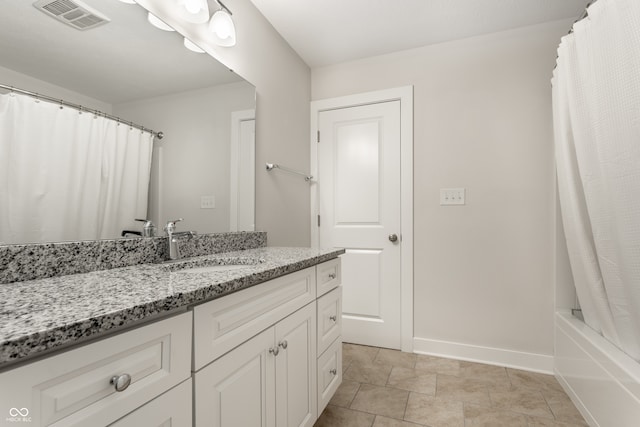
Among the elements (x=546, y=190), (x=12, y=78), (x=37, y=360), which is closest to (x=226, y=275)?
(x=37, y=360)

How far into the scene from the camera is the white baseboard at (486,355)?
203cm

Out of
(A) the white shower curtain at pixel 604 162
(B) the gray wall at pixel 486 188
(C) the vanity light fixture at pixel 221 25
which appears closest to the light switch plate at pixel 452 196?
(B) the gray wall at pixel 486 188

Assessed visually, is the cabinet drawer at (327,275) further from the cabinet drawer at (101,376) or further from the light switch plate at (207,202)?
the cabinet drawer at (101,376)

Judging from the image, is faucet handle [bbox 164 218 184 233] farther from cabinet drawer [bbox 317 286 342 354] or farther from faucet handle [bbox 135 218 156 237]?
cabinet drawer [bbox 317 286 342 354]

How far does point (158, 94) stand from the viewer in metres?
1.28

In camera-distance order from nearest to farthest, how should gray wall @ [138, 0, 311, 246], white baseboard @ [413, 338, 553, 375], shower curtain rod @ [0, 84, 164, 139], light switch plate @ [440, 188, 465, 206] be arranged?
shower curtain rod @ [0, 84, 164, 139] < gray wall @ [138, 0, 311, 246] < white baseboard @ [413, 338, 553, 375] < light switch plate @ [440, 188, 465, 206]

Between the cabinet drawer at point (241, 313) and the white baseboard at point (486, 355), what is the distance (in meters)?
1.45

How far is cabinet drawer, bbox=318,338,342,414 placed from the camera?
54.5 inches

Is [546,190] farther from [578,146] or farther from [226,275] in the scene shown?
[226,275]

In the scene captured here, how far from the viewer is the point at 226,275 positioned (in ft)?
2.89

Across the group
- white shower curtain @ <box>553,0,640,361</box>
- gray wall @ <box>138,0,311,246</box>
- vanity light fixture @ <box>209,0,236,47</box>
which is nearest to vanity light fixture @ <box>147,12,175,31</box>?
gray wall @ <box>138,0,311,246</box>

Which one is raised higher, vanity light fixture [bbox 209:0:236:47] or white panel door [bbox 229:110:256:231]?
vanity light fixture [bbox 209:0:236:47]

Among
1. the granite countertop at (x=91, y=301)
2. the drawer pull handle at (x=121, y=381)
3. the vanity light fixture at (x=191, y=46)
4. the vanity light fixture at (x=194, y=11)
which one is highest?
the vanity light fixture at (x=194, y=11)

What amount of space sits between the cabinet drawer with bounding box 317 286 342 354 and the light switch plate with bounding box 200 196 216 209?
685 millimetres
